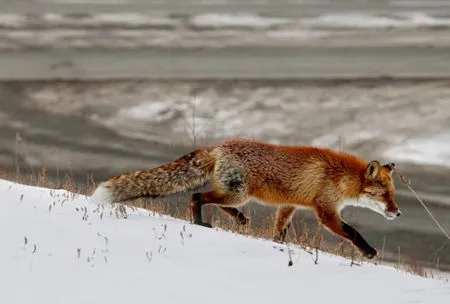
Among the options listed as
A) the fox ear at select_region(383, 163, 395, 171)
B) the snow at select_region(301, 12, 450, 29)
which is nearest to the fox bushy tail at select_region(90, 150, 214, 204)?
the fox ear at select_region(383, 163, 395, 171)

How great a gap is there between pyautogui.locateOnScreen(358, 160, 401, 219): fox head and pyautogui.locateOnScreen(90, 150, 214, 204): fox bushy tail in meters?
1.48

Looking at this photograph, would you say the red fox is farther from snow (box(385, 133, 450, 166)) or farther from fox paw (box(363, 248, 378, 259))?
snow (box(385, 133, 450, 166))

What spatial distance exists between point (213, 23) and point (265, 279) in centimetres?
1850

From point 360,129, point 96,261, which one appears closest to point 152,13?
point 360,129

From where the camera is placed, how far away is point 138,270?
6.08 metres

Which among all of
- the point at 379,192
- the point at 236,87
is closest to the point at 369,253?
the point at 379,192

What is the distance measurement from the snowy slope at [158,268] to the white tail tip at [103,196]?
1.66ft

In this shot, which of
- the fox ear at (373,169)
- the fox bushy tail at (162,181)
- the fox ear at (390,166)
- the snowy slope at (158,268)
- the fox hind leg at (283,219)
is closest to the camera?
the snowy slope at (158,268)

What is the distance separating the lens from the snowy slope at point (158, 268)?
568cm

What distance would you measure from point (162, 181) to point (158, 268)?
6.92 feet

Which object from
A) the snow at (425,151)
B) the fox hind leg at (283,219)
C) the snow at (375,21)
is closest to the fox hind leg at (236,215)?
the fox hind leg at (283,219)

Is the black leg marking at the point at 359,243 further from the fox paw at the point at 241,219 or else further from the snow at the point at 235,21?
the snow at the point at 235,21

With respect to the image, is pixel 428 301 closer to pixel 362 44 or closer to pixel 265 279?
pixel 265 279

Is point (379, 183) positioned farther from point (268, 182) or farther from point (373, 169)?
point (268, 182)
